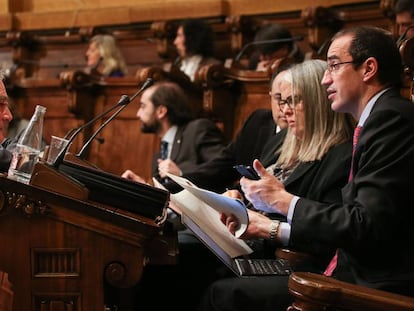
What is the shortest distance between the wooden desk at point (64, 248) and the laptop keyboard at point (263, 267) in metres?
0.22

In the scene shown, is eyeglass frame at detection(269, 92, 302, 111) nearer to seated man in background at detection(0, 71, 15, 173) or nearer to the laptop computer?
the laptop computer

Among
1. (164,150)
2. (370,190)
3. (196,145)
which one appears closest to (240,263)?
(370,190)

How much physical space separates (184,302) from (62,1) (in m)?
2.44

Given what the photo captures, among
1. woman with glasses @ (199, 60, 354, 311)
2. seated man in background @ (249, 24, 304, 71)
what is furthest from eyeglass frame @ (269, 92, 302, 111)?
seated man in background @ (249, 24, 304, 71)

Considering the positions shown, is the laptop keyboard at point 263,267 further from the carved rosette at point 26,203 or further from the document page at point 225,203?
the carved rosette at point 26,203

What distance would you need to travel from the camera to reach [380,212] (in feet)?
3.12

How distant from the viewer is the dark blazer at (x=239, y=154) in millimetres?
1778

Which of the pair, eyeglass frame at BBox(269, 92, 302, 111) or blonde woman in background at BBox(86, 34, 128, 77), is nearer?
eyeglass frame at BBox(269, 92, 302, 111)

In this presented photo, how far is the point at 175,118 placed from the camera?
7.23ft

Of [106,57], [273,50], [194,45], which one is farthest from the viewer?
[106,57]

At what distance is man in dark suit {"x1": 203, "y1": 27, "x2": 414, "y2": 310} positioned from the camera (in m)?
0.95

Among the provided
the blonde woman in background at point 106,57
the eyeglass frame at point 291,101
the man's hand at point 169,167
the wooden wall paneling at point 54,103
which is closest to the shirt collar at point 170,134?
the man's hand at point 169,167

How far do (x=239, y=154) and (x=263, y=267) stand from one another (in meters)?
0.74

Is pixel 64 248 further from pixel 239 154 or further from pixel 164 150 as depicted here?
pixel 164 150
